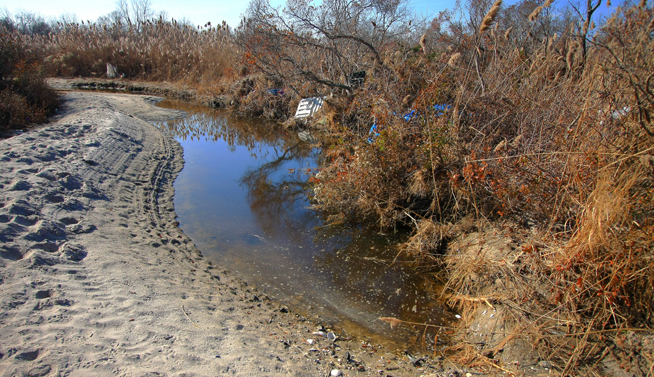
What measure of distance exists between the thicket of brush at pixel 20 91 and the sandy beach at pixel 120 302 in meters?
3.59

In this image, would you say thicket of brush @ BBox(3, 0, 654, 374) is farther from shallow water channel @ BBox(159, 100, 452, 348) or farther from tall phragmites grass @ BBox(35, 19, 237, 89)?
tall phragmites grass @ BBox(35, 19, 237, 89)

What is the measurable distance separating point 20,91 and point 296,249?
1099cm

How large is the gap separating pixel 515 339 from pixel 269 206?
492 centimetres

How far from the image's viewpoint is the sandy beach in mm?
2697

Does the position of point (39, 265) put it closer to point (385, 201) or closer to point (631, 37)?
point (385, 201)

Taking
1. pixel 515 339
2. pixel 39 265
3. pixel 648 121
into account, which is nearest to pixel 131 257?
pixel 39 265

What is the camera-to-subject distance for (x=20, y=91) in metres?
10.9

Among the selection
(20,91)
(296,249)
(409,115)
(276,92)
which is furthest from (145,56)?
(296,249)

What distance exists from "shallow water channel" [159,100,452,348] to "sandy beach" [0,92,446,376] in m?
0.32

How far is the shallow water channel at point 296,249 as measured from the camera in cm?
425

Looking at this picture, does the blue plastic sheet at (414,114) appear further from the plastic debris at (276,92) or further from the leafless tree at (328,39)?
the plastic debris at (276,92)

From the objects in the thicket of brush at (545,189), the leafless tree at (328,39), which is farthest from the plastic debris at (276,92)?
the thicket of brush at (545,189)

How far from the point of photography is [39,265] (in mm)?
3607

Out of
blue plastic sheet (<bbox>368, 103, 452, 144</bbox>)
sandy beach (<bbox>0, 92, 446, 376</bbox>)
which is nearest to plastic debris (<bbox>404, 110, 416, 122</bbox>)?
blue plastic sheet (<bbox>368, 103, 452, 144</bbox>)
